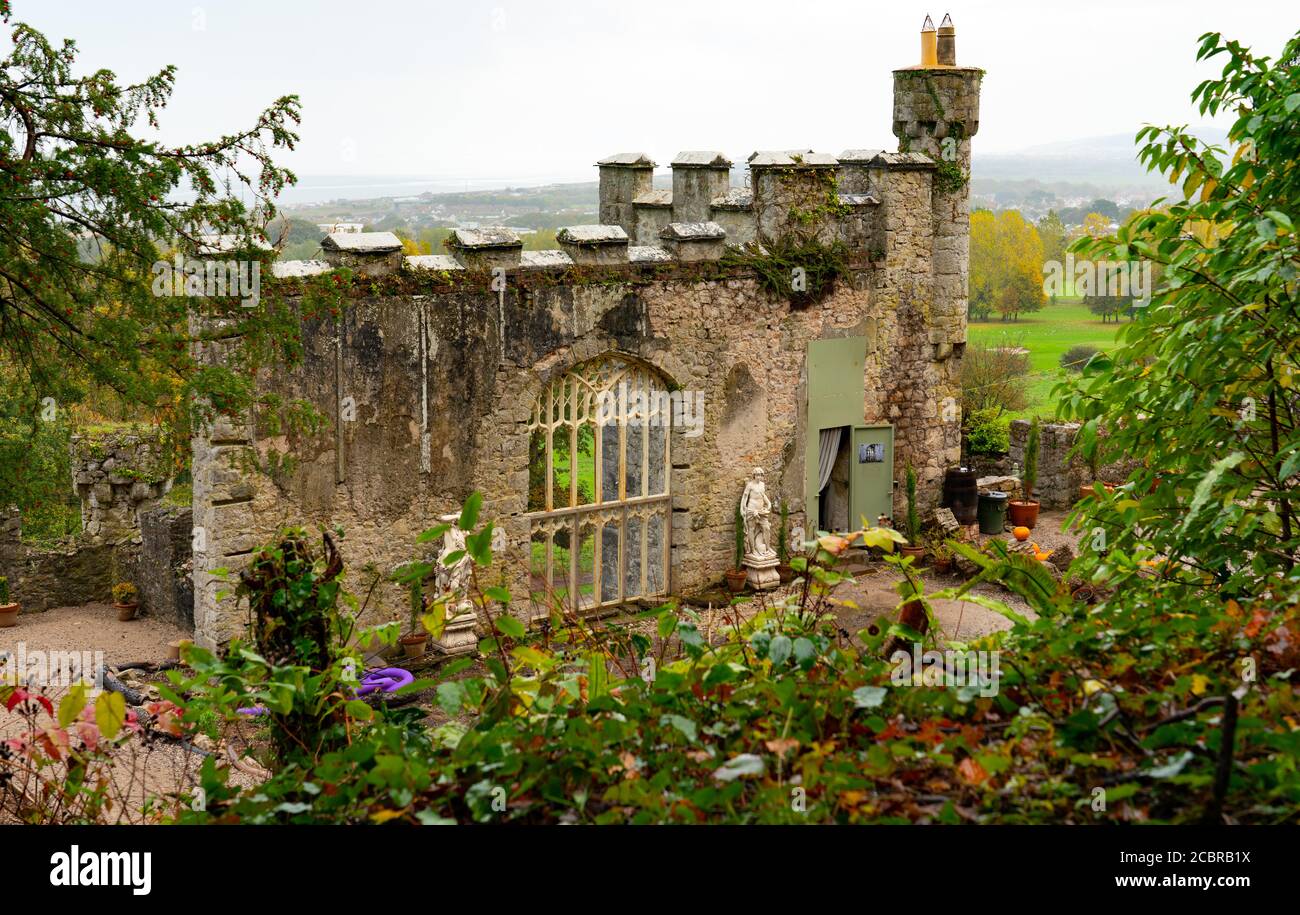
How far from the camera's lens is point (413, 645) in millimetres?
13359

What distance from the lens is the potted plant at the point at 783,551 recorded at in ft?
52.3

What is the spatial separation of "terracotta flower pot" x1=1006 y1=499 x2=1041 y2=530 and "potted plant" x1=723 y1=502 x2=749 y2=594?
4591 millimetres

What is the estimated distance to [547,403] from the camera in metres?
14.0

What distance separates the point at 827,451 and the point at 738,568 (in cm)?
196

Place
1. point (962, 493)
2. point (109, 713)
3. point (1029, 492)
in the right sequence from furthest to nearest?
1. point (1029, 492)
2. point (962, 493)
3. point (109, 713)

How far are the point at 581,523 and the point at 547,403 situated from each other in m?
1.46

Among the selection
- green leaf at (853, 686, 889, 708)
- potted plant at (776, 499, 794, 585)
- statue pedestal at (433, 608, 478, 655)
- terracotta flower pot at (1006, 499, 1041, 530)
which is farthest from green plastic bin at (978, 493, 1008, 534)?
green leaf at (853, 686, 889, 708)

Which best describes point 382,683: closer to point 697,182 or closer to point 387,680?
point 387,680

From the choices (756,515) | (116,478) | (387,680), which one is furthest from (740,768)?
(116,478)

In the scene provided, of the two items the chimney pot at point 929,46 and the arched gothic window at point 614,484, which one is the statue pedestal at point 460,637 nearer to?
the arched gothic window at point 614,484

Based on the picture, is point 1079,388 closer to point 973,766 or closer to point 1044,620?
point 1044,620

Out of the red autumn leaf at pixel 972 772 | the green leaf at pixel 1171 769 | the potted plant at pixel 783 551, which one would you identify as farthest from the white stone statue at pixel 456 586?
the green leaf at pixel 1171 769

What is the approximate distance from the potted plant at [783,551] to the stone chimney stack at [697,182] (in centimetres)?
Result: 349
